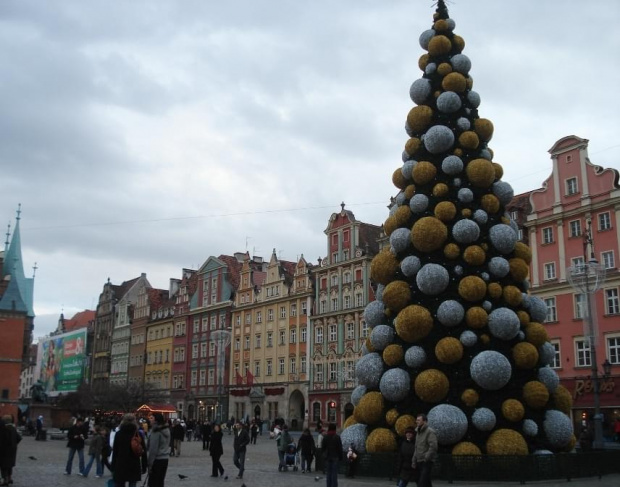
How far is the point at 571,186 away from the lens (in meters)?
41.8

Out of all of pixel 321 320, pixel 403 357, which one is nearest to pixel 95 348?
pixel 321 320

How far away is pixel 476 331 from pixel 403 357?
2.05 meters

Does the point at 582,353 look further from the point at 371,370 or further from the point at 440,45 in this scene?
the point at 440,45

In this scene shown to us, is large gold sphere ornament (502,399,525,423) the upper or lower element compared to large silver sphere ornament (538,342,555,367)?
lower

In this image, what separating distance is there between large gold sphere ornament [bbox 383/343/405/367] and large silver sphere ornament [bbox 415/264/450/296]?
1701 millimetres

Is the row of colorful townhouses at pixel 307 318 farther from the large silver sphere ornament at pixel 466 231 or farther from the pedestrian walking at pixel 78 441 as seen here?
the pedestrian walking at pixel 78 441

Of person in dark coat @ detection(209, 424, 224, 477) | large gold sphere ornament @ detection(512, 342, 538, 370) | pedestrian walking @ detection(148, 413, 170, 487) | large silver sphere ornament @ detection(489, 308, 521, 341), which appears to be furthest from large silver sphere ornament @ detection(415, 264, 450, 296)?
pedestrian walking @ detection(148, 413, 170, 487)

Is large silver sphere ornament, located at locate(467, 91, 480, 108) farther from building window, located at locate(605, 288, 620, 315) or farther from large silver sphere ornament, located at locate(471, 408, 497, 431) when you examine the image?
building window, located at locate(605, 288, 620, 315)

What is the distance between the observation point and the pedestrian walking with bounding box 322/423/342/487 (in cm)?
1526

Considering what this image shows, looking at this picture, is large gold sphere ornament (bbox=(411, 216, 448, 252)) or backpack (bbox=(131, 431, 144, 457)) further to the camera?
large gold sphere ornament (bbox=(411, 216, 448, 252))

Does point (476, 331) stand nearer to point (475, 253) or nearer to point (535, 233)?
point (475, 253)

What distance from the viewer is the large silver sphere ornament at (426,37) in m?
21.9

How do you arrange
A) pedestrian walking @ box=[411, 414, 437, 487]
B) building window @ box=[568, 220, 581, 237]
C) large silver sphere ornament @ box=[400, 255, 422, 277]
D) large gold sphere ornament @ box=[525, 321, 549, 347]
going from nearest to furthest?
pedestrian walking @ box=[411, 414, 437, 487], large gold sphere ornament @ box=[525, 321, 549, 347], large silver sphere ornament @ box=[400, 255, 422, 277], building window @ box=[568, 220, 581, 237]

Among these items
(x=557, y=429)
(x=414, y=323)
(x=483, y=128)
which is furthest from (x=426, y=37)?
(x=557, y=429)
